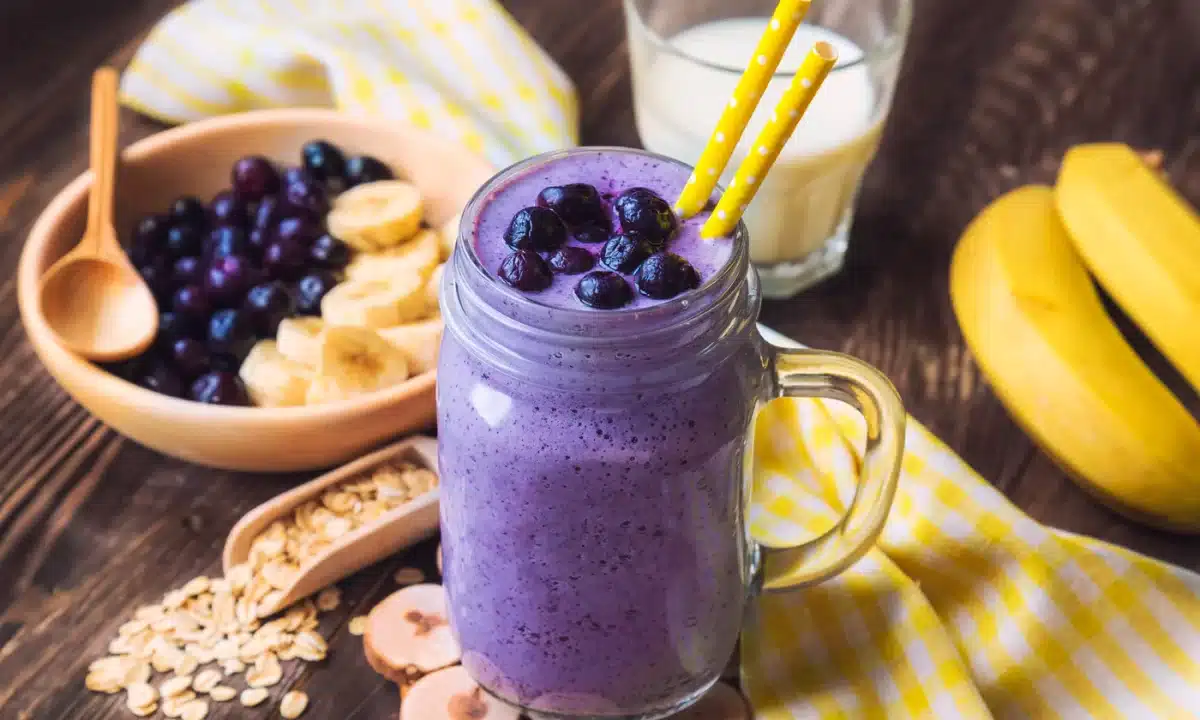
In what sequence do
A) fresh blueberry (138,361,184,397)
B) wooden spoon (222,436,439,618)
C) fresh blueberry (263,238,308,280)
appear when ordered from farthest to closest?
fresh blueberry (263,238,308,280) < fresh blueberry (138,361,184,397) < wooden spoon (222,436,439,618)

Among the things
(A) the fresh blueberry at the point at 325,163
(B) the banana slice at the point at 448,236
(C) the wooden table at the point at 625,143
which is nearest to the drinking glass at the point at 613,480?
(C) the wooden table at the point at 625,143

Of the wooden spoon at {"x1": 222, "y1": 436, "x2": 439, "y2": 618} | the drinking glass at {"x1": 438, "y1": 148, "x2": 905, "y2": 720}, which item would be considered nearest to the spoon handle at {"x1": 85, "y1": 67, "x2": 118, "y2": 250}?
the wooden spoon at {"x1": 222, "y1": 436, "x2": 439, "y2": 618}

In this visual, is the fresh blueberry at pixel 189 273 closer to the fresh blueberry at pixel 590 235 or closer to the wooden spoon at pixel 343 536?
the wooden spoon at pixel 343 536

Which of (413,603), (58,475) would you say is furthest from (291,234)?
(413,603)

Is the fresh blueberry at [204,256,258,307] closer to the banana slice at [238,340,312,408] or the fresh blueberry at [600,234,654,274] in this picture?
the banana slice at [238,340,312,408]

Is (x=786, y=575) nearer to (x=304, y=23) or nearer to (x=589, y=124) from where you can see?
(x=589, y=124)

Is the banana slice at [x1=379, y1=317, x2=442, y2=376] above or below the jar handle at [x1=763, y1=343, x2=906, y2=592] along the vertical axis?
below

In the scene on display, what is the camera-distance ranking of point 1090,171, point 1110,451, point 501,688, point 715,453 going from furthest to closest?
point 1090,171, point 1110,451, point 501,688, point 715,453
